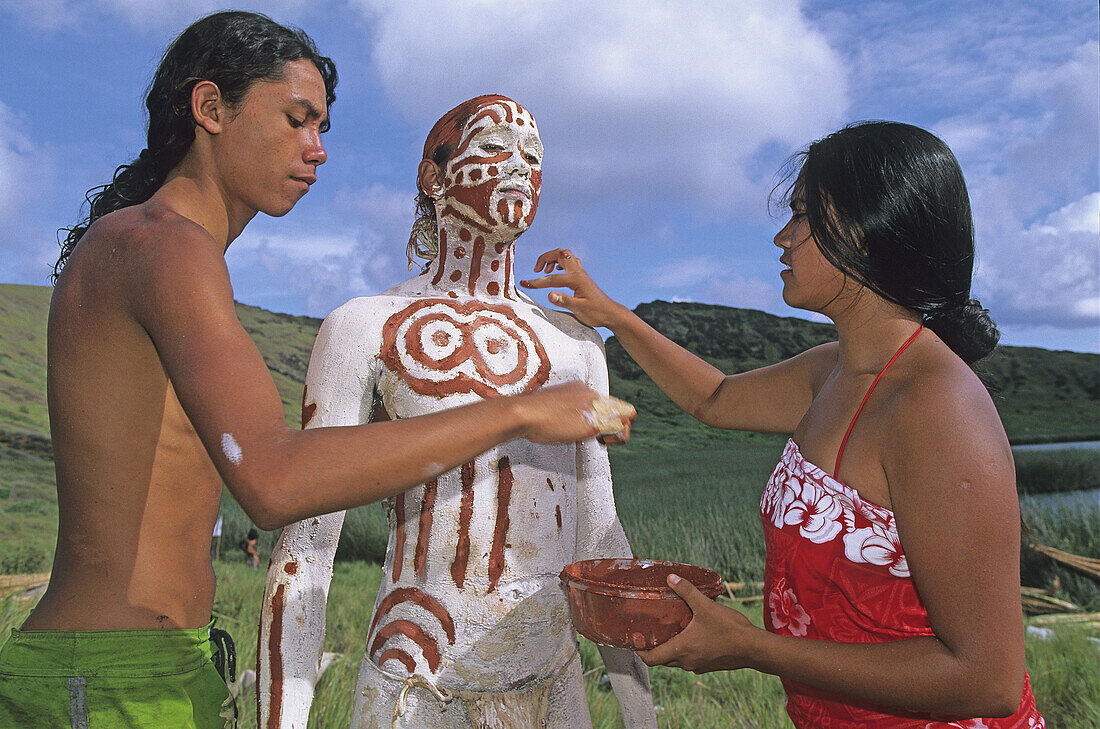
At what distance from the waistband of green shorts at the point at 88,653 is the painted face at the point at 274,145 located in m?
0.90

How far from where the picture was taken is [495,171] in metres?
2.13

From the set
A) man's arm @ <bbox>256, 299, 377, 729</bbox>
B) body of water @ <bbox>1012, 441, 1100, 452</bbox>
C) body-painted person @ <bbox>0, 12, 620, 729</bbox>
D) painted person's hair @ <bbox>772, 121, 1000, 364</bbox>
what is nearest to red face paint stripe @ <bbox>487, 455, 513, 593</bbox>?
man's arm @ <bbox>256, 299, 377, 729</bbox>

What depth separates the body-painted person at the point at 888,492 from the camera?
1327 millimetres

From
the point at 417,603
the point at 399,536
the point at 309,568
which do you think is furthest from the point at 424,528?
the point at 309,568

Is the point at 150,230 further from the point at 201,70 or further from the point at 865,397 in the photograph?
the point at 865,397

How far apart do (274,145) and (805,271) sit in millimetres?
1237

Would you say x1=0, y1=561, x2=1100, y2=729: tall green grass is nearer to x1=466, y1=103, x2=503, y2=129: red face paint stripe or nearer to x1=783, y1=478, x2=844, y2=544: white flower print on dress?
x1=783, y1=478, x2=844, y2=544: white flower print on dress

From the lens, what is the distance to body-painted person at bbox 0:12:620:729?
3.80ft

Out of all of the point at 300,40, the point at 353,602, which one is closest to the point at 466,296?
the point at 300,40

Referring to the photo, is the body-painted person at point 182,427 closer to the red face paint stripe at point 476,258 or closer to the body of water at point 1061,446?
the red face paint stripe at point 476,258

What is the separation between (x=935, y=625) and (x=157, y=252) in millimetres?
1557

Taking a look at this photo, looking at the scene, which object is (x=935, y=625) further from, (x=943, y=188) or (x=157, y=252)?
(x=157, y=252)

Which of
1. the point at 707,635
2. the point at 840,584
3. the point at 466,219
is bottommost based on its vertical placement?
the point at 707,635

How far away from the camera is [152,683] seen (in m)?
1.39
